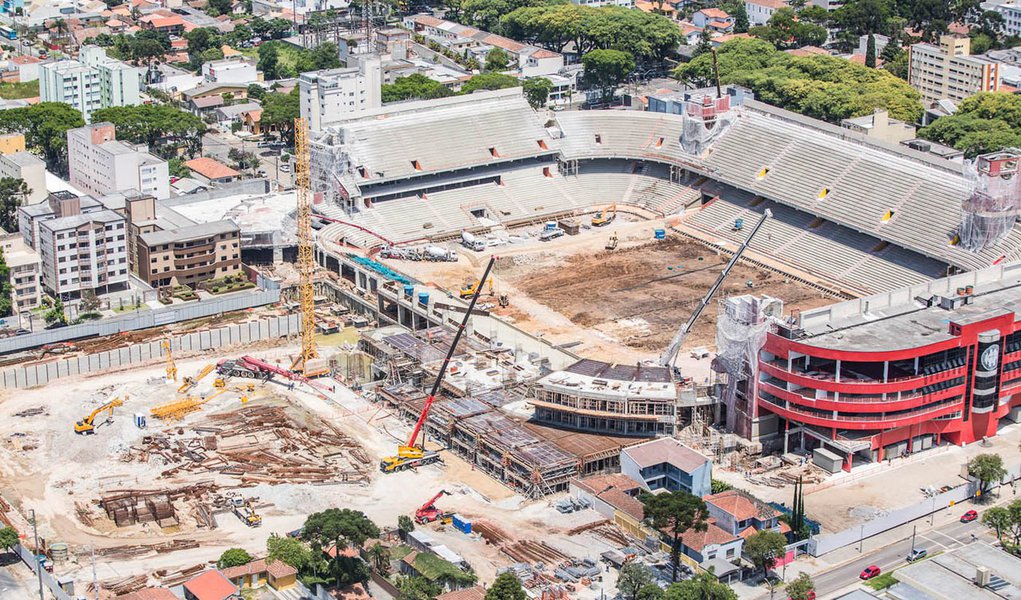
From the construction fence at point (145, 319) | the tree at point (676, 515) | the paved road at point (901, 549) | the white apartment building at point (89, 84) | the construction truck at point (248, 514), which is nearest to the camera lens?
the tree at point (676, 515)

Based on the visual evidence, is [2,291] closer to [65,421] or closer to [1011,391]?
[65,421]

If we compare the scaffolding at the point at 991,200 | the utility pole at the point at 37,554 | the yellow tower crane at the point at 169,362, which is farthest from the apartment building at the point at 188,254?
the scaffolding at the point at 991,200

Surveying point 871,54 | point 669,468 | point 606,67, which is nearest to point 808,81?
point 871,54

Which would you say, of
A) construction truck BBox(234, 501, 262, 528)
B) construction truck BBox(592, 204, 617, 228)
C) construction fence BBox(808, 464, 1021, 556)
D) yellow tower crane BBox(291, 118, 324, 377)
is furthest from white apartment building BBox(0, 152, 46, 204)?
construction fence BBox(808, 464, 1021, 556)

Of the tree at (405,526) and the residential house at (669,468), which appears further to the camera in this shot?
the residential house at (669,468)

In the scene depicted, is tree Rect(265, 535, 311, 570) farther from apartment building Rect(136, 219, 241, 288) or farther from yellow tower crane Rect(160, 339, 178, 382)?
apartment building Rect(136, 219, 241, 288)

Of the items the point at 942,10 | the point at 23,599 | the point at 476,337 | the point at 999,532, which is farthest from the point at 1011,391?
the point at 942,10

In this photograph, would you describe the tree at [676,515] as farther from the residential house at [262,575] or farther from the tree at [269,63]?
the tree at [269,63]
